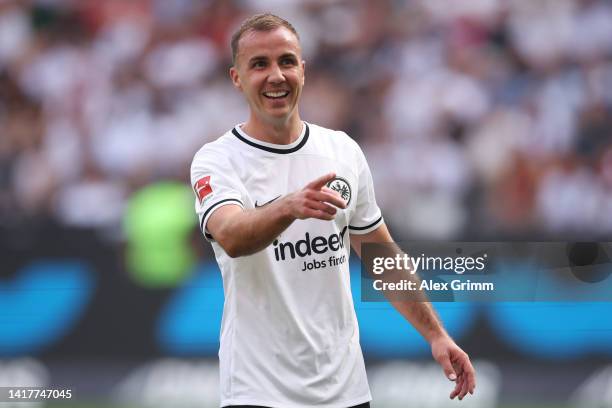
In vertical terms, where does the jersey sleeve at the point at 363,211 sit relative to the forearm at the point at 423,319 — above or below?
above

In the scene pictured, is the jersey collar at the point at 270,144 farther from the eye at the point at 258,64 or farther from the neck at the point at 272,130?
the eye at the point at 258,64

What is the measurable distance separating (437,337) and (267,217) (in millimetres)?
892

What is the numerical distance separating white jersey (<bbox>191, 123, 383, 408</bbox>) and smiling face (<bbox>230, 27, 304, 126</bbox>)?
0.13m

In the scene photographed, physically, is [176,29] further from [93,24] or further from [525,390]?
[525,390]

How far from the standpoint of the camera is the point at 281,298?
9.98 feet

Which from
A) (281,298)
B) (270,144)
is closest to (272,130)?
(270,144)

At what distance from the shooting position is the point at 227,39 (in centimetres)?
645

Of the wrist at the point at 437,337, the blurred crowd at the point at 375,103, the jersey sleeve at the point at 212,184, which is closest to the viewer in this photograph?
the jersey sleeve at the point at 212,184

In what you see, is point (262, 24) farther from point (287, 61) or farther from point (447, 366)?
point (447, 366)

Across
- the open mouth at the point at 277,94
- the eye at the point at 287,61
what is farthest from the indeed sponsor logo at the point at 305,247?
the eye at the point at 287,61

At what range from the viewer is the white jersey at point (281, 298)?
3.04 m

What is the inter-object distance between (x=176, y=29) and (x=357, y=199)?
356 centimetres

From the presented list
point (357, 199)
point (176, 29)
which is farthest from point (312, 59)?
point (357, 199)

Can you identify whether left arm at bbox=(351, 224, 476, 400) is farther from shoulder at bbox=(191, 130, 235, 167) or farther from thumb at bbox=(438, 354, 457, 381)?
shoulder at bbox=(191, 130, 235, 167)
